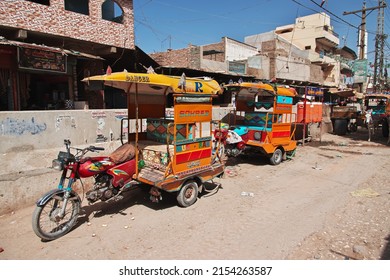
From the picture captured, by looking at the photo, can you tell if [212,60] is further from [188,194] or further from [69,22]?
[188,194]

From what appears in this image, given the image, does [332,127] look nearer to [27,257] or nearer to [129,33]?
[129,33]

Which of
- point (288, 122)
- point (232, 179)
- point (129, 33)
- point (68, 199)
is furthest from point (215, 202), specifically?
point (129, 33)

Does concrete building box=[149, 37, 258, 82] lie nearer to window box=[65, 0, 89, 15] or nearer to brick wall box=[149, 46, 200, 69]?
brick wall box=[149, 46, 200, 69]

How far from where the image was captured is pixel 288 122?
31.4 ft

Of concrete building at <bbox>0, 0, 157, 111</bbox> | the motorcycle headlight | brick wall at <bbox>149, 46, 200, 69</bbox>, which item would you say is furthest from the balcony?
the motorcycle headlight

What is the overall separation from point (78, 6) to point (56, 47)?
2.59 metres

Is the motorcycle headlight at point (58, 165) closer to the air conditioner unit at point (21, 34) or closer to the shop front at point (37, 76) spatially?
the shop front at point (37, 76)

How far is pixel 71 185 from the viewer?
14.5 feet

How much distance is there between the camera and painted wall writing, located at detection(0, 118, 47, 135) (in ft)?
20.6

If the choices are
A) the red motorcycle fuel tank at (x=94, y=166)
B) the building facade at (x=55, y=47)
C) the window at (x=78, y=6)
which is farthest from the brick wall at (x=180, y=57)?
the red motorcycle fuel tank at (x=94, y=166)

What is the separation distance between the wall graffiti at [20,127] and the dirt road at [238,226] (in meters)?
2.12

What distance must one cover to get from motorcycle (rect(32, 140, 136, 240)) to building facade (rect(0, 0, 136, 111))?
5.89 meters

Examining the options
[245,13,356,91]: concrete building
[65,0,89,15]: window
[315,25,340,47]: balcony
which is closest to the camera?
[65,0,89,15]: window

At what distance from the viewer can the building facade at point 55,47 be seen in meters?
9.00
